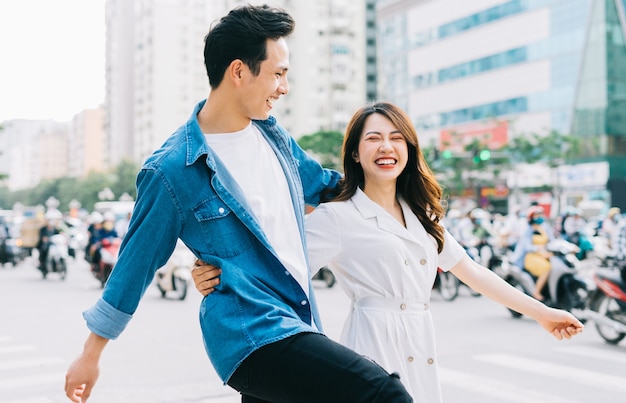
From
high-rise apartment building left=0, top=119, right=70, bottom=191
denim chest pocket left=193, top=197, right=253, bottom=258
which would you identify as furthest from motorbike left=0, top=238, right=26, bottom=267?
high-rise apartment building left=0, top=119, right=70, bottom=191

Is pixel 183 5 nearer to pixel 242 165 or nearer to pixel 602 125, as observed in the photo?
pixel 602 125

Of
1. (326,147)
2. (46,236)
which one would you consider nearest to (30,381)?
(46,236)

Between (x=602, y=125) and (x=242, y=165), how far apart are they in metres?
45.1

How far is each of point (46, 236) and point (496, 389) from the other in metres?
14.5

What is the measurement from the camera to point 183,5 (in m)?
98.0

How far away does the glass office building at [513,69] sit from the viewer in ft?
145

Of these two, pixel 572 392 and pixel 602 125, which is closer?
pixel 572 392

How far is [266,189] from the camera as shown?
2.28 meters

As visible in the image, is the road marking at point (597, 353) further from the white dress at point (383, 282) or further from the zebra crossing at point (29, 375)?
the white dress at point (383, 282)

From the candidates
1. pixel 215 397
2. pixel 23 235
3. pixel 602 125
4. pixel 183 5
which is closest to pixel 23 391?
pixel 215 397

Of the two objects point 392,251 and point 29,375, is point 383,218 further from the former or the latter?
point 29,375

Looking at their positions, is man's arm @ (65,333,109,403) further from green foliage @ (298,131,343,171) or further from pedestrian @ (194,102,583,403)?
green foliage @ (298,131,343,171)

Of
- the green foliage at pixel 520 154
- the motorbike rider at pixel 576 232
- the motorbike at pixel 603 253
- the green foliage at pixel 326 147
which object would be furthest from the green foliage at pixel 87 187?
the motorbike at pixel 603 253

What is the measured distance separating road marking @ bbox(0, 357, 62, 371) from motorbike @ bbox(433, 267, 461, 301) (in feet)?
23.1
